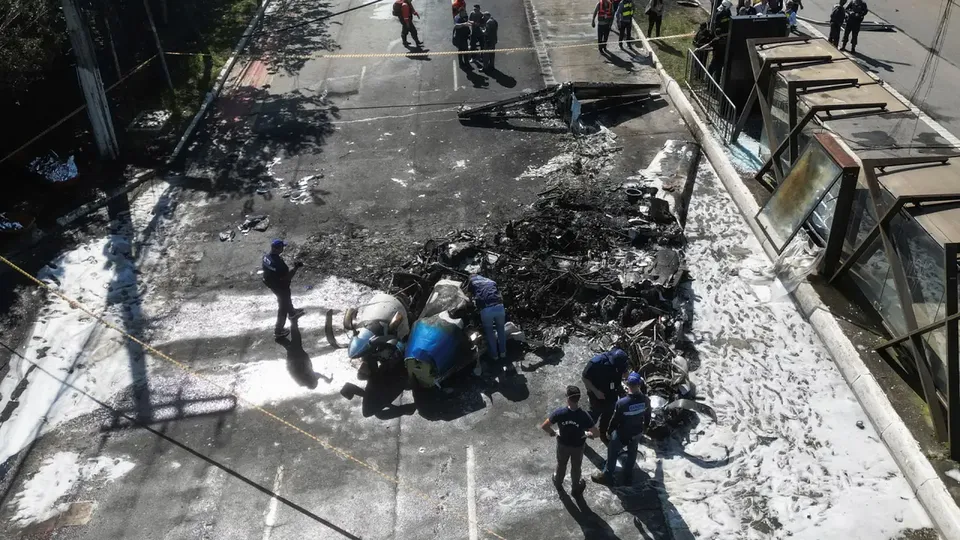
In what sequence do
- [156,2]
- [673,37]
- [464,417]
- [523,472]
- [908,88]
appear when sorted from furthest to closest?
[156,2], [673,37], [908,88], [464,417], [523,472]

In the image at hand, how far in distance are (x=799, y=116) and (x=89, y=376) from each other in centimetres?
1256

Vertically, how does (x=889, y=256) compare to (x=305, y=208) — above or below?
above

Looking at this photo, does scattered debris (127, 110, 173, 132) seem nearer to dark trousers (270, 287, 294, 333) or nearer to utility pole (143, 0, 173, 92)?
utility pole (143, 0, 173, 92)

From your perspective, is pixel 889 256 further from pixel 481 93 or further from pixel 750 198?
pixel 481 93

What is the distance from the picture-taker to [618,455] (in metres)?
8.11

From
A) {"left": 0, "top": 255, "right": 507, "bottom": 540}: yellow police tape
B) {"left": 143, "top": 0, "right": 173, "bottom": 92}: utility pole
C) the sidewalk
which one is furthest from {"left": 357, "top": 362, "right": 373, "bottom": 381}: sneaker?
{"left": 143, "top": 0, "right": 173, "bottom": 92}: utility pole

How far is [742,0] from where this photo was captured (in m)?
21.0

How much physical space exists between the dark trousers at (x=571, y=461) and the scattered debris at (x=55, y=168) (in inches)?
481

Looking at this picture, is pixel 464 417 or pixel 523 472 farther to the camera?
pixel 464 417

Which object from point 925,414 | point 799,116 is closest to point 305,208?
point 799,116

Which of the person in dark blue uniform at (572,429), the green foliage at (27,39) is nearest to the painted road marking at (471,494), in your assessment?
the person in dark blue uniform at (572,429)

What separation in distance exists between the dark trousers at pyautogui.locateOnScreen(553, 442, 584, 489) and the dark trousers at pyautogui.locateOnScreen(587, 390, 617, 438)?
739 millimetres

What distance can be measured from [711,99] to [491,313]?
9759mm

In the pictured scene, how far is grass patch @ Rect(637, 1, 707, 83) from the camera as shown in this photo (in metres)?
19.1
